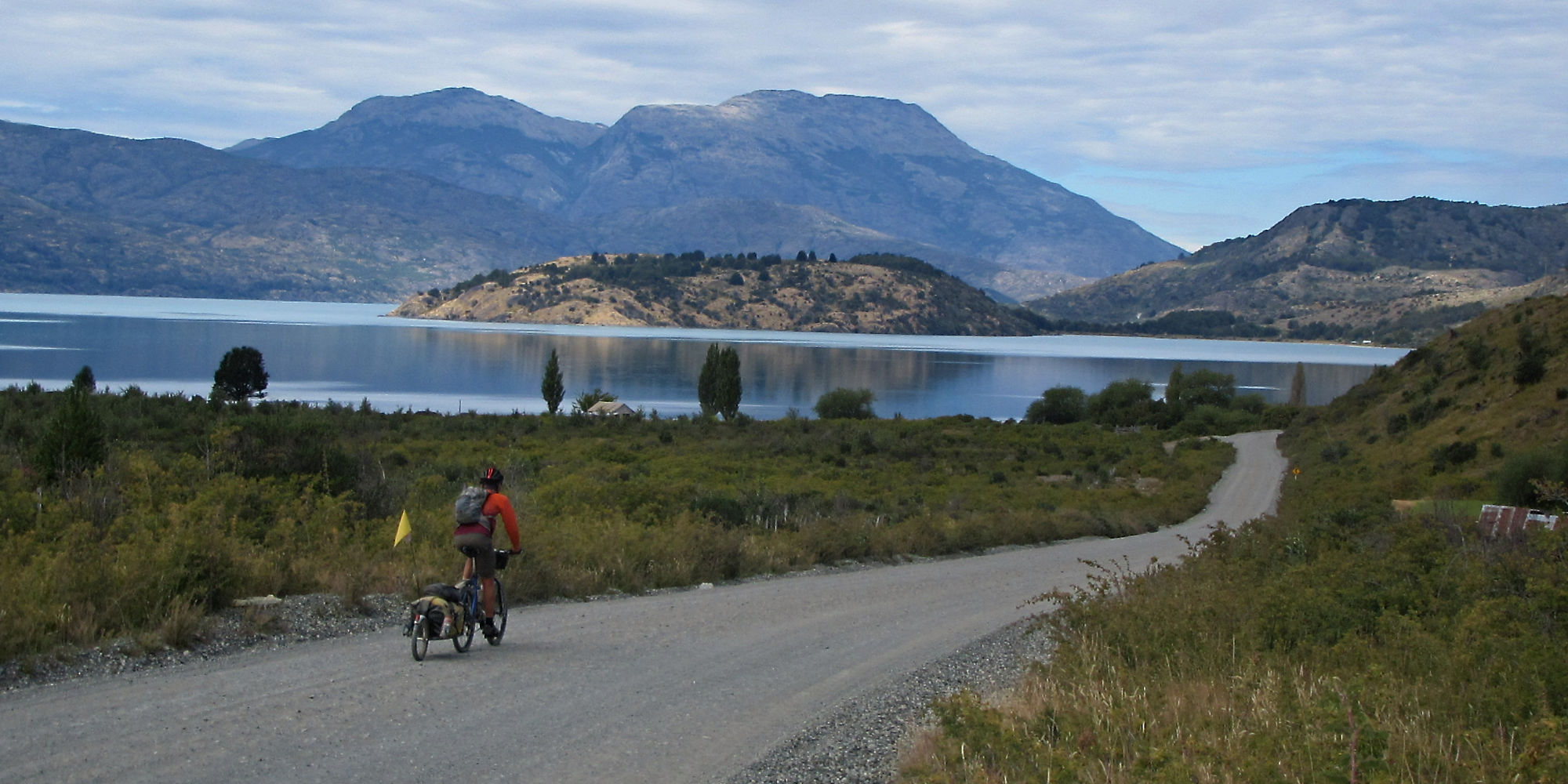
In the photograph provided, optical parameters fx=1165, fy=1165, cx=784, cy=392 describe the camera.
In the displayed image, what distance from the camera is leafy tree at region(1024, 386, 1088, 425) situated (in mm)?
85750

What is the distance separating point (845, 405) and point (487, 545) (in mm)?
72261

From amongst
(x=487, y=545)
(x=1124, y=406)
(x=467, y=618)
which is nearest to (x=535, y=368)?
(x=1124, y=406)

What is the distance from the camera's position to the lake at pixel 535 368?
90312mm

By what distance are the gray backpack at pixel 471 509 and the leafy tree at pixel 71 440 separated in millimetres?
10444

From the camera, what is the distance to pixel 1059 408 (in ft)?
283

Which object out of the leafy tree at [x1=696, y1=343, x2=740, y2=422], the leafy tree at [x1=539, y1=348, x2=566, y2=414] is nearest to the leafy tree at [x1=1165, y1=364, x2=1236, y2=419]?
the leafy tree at [x1=696, y1=343, x2=740, y2=422]

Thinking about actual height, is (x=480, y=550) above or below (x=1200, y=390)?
above

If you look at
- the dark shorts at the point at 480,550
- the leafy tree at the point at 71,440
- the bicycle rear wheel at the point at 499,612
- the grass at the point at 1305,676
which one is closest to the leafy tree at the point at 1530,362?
the grass at the point at 1305,676

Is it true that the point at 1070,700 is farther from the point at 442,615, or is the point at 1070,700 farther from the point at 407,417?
the point at 407,417

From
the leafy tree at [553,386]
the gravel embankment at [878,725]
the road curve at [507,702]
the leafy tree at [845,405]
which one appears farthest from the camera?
the leafy tree at [845,405]

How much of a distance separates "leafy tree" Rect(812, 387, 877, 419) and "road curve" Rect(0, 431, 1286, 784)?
68462mm

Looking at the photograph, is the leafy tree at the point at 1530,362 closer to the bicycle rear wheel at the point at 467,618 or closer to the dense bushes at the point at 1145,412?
the dense bushes at the point at 1145,412

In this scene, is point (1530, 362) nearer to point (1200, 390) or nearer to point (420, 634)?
point (420, 634)

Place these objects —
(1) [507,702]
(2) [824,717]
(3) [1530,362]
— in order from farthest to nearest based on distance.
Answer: (3) [1530,362] < (2) [824,717] < (1) [507,702]
